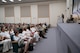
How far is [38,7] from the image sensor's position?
50.9 feet

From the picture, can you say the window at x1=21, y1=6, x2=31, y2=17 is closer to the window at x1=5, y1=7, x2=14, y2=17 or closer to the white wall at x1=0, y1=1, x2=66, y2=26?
the white wall at x1=0, y1=1, x2=66, y2=26

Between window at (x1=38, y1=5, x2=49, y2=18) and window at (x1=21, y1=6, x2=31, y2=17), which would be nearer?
window at (x1=38, y1=5, x2=49, y2=18)

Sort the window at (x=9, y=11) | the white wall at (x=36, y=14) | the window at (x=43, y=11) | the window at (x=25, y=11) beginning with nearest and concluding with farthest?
the white wall at (x=36, y=14) < the window at (x=43, y=11) < the window at (x=25, y=11) < the window at (x=9, y=11)

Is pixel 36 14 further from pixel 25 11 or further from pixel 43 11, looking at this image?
pixel 25 11

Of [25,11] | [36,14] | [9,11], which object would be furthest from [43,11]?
[9,11]

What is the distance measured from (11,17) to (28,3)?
3450 mm

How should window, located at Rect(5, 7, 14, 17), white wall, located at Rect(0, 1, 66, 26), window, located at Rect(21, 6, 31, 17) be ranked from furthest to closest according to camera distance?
window, located at Rect(5, 7, 14, 17) → window, located at Rect(21, 6, 31, 17) → white wall, located at Rect(0, 1, 66, 26)

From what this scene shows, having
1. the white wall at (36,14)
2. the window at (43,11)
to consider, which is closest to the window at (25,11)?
the white wall at (36,14)

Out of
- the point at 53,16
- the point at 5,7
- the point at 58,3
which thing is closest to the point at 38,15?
the point at 53,16

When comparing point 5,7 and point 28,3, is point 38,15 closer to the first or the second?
point 28,3

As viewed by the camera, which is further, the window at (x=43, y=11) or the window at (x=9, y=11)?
the window at (x=9, y=11)

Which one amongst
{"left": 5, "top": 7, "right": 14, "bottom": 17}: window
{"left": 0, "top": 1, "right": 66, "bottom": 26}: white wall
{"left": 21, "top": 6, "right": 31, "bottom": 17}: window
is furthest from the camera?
{"left": 5, "top": 7, "right": 14, "bottom": 17}: window

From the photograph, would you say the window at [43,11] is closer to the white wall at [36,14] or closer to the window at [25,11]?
the white wall at [36,14]

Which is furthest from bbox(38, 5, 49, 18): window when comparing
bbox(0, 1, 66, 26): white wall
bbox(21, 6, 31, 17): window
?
bbox(21, 6, 31, 17): window
